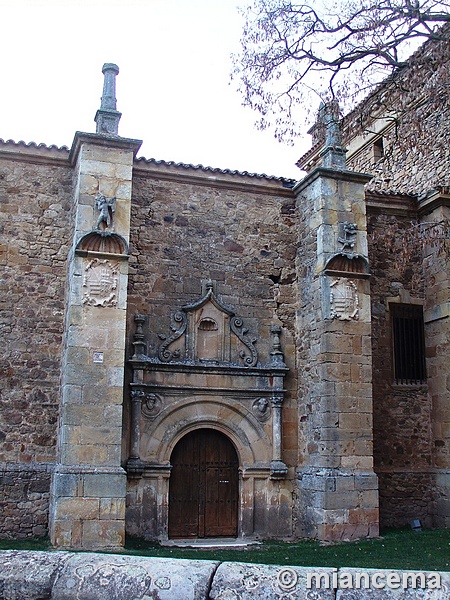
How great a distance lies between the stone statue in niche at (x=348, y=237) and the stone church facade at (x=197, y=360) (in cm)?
3

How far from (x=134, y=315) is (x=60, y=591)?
7416 mm

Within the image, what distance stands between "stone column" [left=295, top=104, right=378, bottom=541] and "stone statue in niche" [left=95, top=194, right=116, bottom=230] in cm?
326

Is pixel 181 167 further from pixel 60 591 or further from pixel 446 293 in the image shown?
pixel 60 591

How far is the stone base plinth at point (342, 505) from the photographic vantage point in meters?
9.78

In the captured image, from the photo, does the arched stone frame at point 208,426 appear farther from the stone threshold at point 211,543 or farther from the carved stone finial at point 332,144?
the carved stone finial at point 332,144

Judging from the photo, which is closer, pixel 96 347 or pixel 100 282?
pixel 96 347

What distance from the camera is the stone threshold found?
32.1ft

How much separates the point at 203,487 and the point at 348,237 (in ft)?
14.6

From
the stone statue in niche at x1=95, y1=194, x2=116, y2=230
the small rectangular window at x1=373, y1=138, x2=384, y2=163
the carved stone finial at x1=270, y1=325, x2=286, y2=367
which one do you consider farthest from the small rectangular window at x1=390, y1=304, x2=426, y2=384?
the stone statue in niche at x1=95, y1=194, x2=116, y2=230

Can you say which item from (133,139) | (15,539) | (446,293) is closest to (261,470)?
(15,539)

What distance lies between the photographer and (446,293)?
478 inches

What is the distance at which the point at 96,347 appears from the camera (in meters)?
9.44

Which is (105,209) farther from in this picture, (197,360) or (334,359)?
(334,359)

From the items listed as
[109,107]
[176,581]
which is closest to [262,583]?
[176,581]
